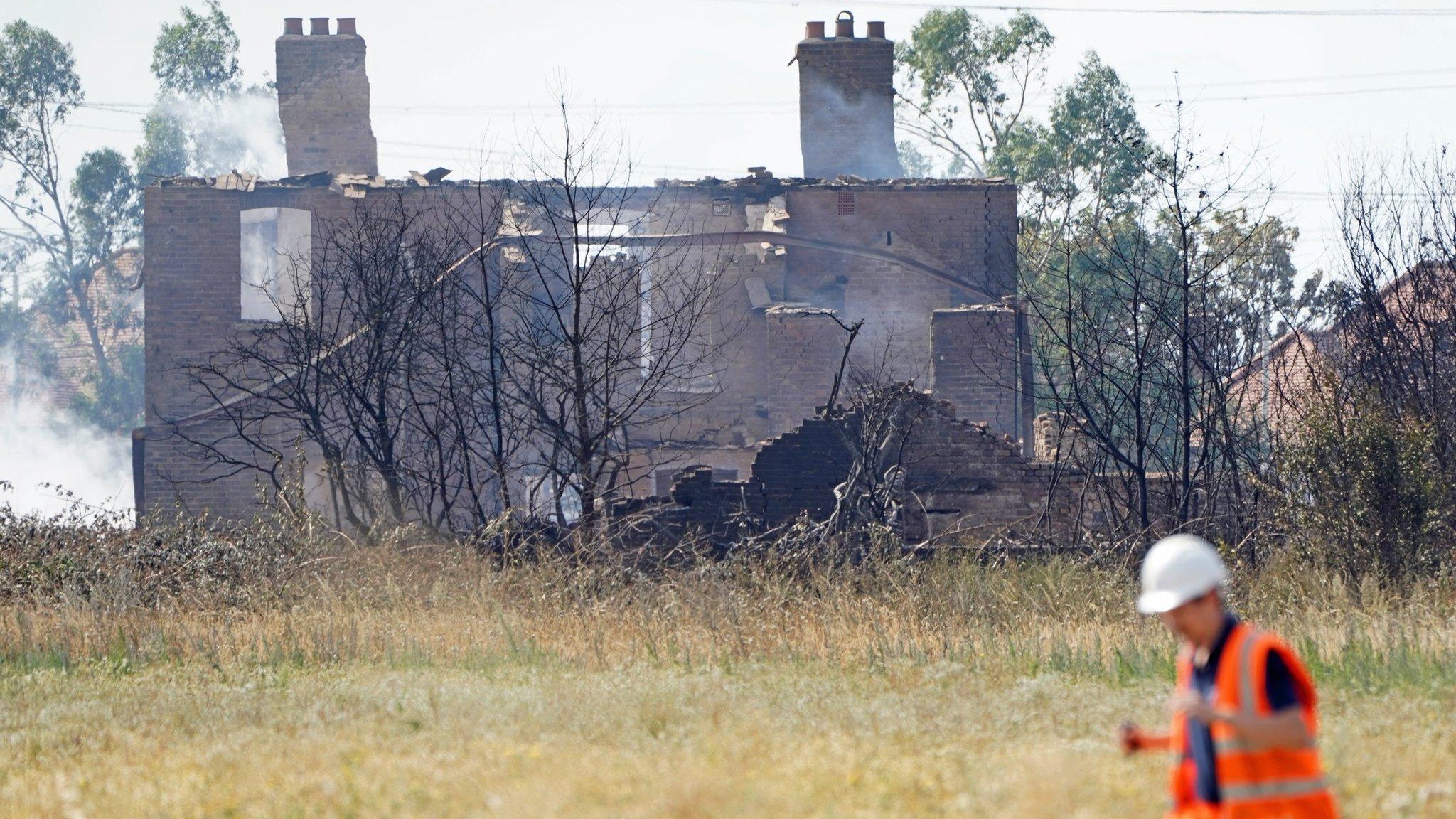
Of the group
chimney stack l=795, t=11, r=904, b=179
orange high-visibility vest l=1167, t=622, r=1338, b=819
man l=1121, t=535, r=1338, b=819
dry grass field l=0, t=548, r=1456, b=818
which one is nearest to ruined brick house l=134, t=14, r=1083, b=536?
chimney stack l=795, t=11, r=904, b=179

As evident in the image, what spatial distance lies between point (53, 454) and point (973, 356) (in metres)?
28.9

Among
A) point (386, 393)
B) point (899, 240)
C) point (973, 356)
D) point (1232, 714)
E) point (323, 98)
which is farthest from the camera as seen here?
point (323, 98)

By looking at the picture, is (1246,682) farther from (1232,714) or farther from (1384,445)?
(1384,445)

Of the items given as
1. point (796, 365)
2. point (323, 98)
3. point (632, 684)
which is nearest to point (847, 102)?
point (796, 365)

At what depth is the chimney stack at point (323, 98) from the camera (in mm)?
24672

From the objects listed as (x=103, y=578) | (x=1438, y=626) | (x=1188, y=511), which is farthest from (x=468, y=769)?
(x=1188, y=511)

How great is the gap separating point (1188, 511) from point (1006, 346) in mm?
5182

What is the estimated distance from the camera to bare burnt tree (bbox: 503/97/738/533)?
14.4 meters

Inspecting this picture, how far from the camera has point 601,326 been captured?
713 inches

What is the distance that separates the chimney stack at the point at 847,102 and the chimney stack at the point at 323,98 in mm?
7909

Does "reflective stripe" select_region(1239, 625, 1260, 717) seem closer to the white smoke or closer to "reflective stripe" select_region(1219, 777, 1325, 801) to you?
"reflective stripe" select_region(1219, 777, 1325, 801)

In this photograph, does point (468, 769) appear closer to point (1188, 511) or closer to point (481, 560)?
point (481, 560)

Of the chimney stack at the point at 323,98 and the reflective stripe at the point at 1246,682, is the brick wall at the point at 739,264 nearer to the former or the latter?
the chimney stack at the point at 323,98

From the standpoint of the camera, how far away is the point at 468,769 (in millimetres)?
5754
